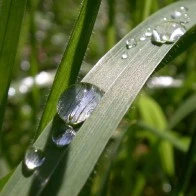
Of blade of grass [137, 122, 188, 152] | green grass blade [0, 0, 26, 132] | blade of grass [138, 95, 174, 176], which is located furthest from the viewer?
blade of grass [138, 95, 174, 176]

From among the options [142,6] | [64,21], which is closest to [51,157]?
[142,6]

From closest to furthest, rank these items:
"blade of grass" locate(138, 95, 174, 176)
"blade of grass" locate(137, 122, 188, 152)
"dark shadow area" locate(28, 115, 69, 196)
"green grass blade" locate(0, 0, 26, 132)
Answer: "dark shadow area" locate(28, 115, 69, 196), "green grass blade" locate(0, 0, 26, 132), "blade of grass" locate(137, 122, 188, 152), "blade of grass" locate(138, 95, 174, 176)

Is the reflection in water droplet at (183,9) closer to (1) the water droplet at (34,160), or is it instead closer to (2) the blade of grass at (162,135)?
(1) the water droplet at (34,160)

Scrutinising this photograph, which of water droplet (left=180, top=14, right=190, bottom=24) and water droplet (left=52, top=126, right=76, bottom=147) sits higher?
water droplet (left=180, top=14, right=190, bottom=24)

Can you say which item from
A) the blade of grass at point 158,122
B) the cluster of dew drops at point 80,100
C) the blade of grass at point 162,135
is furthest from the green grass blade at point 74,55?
the blade of grass at point 158,122

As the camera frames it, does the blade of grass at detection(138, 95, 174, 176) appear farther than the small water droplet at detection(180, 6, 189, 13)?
Yes

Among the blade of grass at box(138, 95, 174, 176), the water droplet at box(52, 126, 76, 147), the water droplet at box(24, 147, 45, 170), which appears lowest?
the blade of grass at box(138, 95, 174, 176)

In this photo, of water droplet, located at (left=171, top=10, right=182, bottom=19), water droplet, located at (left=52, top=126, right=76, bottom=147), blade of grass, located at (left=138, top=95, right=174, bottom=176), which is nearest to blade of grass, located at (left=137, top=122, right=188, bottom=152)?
blade of grass, located at (left=138, top=95, right=174, bottom=176)

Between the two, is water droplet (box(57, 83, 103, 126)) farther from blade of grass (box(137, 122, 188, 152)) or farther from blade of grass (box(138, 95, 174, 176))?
blade of grass (box(138, 95, 174, 176))

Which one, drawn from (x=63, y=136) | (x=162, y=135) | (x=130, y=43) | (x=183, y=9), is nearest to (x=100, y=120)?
(x=63, y=136)
